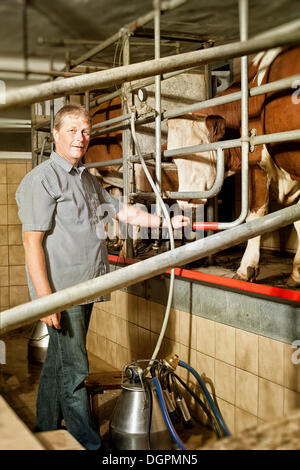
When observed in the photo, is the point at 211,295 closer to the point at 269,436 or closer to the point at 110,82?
the point at 110,82

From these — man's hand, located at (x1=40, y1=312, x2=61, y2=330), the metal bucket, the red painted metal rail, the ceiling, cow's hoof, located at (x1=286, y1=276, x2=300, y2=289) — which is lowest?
the metal bucket

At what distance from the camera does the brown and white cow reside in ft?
8.80

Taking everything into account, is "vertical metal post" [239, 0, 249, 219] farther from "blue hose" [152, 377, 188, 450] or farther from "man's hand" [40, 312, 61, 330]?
"man's hand" [40, 312, 61, 330]

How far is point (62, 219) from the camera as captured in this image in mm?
2250

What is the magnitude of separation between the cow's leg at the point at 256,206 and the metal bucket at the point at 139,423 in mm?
1048

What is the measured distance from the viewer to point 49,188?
221 cm

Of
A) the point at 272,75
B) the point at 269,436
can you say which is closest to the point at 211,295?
the point at 272,75

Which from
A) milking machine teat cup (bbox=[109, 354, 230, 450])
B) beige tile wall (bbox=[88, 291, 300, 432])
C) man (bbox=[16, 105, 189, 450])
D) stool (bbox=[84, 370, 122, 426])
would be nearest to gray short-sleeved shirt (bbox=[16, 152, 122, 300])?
man (bbox=[16, 105, 189, 450])

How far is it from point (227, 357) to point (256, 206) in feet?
3.50

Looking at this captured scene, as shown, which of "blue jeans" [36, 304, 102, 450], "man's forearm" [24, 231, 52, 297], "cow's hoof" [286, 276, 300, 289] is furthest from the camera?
"cow's hoof" [286, 276, 300, 289]

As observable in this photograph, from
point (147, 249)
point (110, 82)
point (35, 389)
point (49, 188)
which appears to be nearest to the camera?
point (110, 82)

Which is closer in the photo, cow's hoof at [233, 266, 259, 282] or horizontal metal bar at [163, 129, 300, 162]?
horizontal metal bar at [163, 129, 300, 162]

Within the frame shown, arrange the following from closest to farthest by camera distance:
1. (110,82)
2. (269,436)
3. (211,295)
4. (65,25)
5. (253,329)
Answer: (269,436), (110,82), (253,329), (211,295), (65,25)

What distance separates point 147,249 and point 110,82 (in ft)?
10.3
